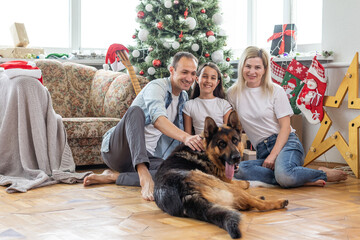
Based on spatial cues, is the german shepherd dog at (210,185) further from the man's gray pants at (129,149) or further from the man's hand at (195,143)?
the man's gray pants at (129,149)

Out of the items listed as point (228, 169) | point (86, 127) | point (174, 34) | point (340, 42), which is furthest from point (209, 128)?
point (174, 34)

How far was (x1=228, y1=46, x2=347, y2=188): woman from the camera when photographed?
306 centimetres

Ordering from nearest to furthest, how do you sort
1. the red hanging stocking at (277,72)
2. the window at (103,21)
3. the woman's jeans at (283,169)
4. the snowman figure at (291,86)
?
the woman's jeans at (283,169), the snowman figure at (291,86), the red hanging stocking at (277,72), the window at (103,21)

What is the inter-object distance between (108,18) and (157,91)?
11.1ft

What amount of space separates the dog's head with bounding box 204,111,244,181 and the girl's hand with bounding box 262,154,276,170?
0.63 meters

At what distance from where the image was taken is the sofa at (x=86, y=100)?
3832 millimetres

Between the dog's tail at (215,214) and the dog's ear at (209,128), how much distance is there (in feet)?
1.95

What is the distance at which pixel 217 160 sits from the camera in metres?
2.45

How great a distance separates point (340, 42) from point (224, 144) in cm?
224

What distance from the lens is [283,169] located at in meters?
2.94

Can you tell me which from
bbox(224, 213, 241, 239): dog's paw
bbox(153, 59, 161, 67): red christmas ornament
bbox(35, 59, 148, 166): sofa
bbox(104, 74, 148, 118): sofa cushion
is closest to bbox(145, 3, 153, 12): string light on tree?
bbox(153, 59, 161, 67): red christmas ornament

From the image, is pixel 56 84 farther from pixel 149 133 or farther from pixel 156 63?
pixel 149 133

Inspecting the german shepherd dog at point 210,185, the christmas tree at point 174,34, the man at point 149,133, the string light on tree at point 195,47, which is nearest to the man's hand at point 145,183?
the man at point 149,133

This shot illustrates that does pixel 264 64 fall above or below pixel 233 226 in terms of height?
above
